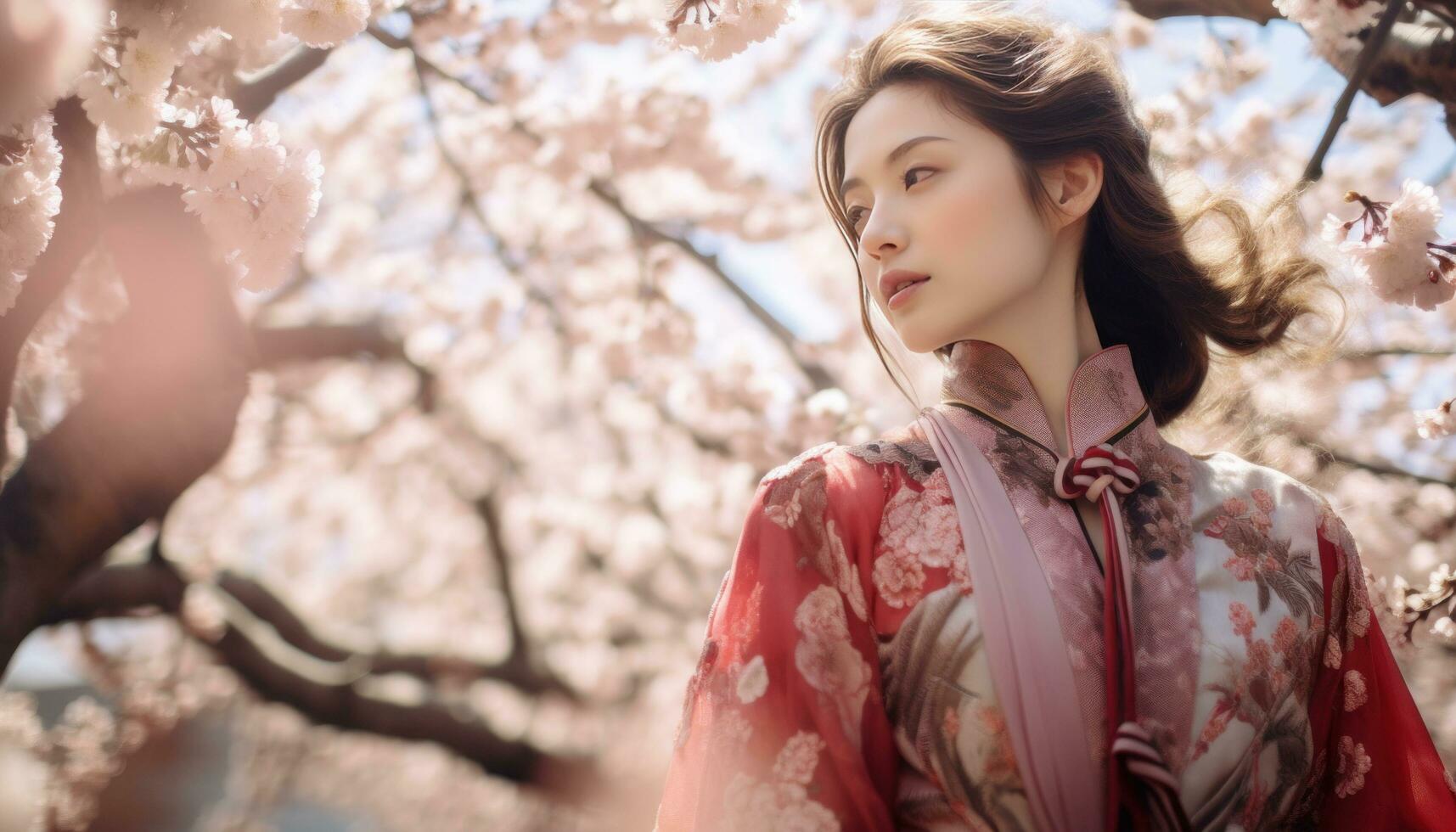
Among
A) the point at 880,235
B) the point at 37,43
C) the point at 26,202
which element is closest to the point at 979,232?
the point at 880,235

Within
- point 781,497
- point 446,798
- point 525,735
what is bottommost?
point 446,798

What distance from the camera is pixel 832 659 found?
4.93 ft

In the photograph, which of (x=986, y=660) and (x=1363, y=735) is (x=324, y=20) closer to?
(x=986, y=660)

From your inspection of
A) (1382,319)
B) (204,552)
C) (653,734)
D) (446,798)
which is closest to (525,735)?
(653,734)

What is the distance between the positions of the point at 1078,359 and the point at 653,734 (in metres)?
5.86

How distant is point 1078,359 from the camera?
1.88 meters

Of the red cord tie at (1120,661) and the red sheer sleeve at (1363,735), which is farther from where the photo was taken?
the red sheer sleeve at (1363,735)

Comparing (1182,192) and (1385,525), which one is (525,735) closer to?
(1182,192)

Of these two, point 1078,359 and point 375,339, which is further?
point 375,339

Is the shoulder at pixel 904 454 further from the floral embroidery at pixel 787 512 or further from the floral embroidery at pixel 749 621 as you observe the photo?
the floral embroidery at pixel 749 621

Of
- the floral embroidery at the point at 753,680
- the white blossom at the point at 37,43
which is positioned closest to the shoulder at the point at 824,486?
the floral embroidery at the point at 753,680

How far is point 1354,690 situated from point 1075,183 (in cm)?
98

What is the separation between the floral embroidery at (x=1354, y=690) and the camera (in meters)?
1.71

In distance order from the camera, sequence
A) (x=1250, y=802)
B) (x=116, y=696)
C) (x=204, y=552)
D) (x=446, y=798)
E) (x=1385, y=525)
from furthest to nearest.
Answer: (x=446, y=798)
(x=116, y=696)
(x=204, y=552)
(x=1385, y=525)
(x=1250, y=802)
